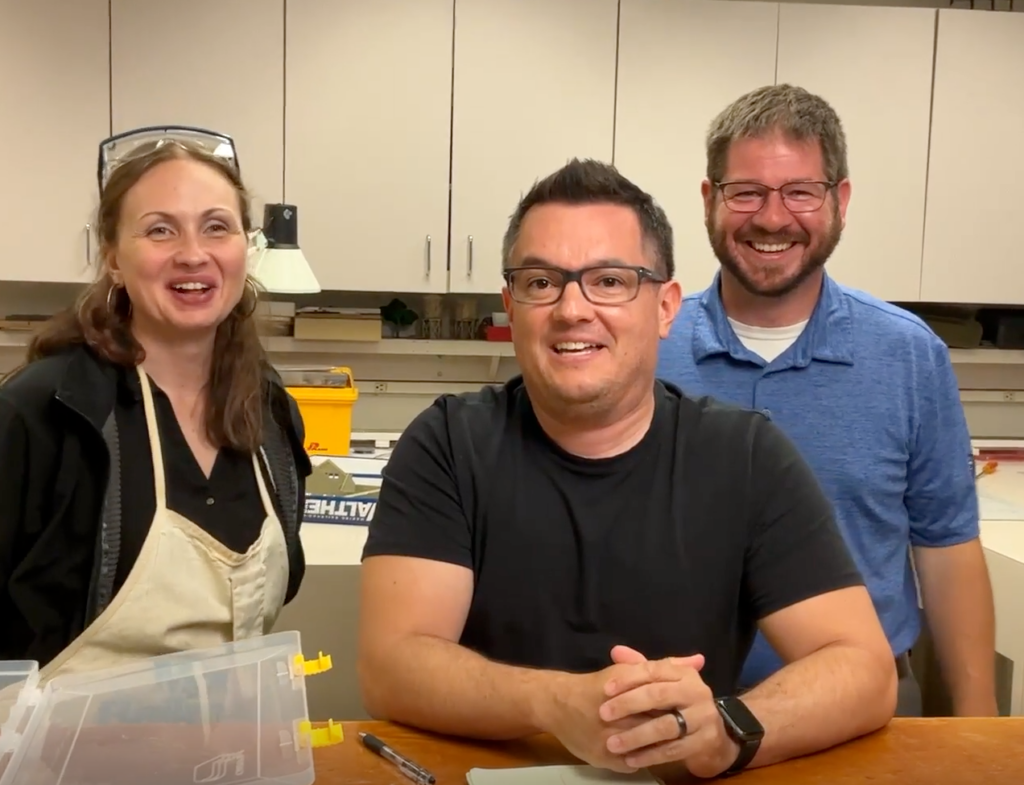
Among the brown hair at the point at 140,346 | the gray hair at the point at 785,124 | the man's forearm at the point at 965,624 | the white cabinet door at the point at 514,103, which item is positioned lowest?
the man's forearm at the point at 965,624

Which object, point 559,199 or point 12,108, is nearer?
point 559,199

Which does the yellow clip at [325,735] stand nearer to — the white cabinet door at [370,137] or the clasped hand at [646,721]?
the clasped hand at [646,721]

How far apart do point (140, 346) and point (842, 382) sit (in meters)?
1.06

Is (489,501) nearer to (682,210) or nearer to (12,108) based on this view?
(682,210)

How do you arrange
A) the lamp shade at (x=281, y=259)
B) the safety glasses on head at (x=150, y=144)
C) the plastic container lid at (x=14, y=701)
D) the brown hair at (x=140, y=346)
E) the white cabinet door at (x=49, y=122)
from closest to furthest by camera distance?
the plastic container lid at (x=14, y=701) < the brown hair at (x=140, y=346) < the safety glasses on head at (x=150, y=144) < the lamp shade at (x=281, y=259) < the white cabinet door at (x=49, y=122)

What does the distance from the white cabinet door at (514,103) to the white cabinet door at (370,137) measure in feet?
0.21

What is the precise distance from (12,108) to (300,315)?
1124 millimetres

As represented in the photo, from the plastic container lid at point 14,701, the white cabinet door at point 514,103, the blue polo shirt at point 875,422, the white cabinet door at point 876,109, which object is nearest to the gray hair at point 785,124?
the blue polo shirt at point 875,422

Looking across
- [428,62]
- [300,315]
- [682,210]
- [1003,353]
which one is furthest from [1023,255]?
[300,315]

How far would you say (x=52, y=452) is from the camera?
117cm

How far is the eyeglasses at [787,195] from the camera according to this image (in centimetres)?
145

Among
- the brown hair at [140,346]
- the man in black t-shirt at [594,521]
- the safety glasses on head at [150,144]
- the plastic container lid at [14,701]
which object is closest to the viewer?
the plastic container lid at [14,701]

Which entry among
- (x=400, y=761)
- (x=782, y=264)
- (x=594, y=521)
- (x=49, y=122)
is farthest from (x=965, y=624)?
(x=49, y=122)

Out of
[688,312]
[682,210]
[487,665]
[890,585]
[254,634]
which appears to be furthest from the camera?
[682,210]
